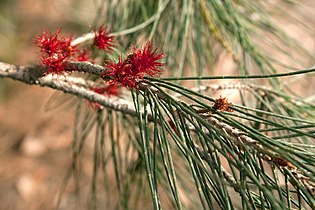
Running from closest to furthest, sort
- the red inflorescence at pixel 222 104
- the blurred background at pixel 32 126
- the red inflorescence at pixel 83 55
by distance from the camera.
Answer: the red inflorescence at pixel 222 104 < the red inflorescence at pixel 83 55 < the blurred background at pixel 32 126

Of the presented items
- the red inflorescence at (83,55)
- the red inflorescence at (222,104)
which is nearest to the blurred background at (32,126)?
the red inflorescence at (83,55)

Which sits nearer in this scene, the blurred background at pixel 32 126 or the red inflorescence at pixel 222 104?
the red inflorescence at pixel 222 104

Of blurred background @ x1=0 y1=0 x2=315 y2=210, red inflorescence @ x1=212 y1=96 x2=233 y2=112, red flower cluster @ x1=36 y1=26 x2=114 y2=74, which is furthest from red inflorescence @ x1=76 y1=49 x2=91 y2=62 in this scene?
blurred background @ x1=0 y1=0 x2=315 y2=210

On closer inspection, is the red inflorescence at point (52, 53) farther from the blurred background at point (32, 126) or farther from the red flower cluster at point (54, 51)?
the blurred background at point (32, 126)

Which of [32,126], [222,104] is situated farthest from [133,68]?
[32,126]

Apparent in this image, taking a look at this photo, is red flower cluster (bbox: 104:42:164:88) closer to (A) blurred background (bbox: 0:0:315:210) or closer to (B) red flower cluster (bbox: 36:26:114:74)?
(B) red flower cluster (bbox: 36:26:114:74)

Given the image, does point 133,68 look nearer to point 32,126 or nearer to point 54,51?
point 54,51

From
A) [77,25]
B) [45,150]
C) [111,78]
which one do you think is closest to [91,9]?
[77,25]

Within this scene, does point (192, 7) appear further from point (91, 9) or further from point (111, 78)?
point (91, 9)
